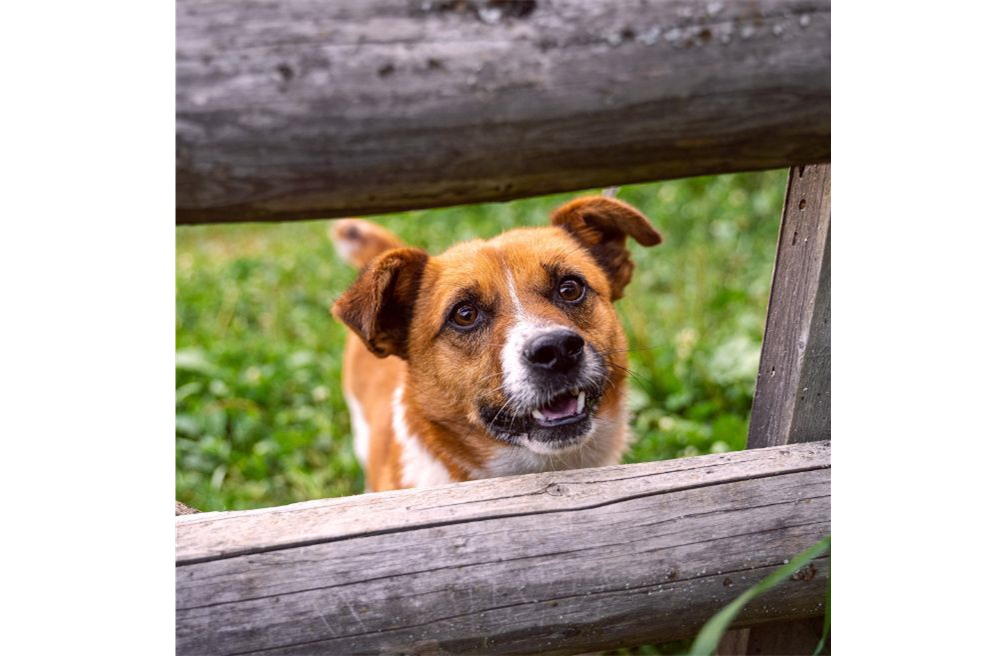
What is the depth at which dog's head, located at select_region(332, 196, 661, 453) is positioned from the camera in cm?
262

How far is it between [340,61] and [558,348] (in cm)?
114

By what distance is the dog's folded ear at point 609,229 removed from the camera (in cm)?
292

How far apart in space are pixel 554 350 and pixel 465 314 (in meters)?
0.41

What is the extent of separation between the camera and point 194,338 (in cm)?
554

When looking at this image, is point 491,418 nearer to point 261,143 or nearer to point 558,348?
point 558,348

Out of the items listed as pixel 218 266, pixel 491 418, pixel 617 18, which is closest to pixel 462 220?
pixel 218 266

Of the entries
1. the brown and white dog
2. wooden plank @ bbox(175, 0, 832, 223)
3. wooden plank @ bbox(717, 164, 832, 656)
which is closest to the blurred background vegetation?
the brown and white dog

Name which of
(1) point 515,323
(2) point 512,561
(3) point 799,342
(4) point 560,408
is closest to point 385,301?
(1) point 515,323

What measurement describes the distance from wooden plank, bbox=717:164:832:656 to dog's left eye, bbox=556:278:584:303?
595mm

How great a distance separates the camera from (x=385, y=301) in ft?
9.74

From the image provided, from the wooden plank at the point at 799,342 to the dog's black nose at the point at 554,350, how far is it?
58 cm

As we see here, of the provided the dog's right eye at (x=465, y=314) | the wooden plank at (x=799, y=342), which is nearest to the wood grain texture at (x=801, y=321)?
the wooden plank at (x=799, y=342)

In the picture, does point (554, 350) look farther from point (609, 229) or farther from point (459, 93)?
point (459, 93)

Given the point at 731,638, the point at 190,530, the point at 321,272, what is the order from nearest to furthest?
the point at 190,530, the point at 731,638, the point at 321,272
